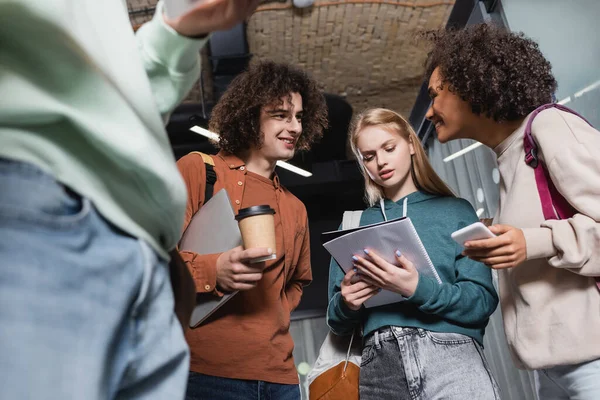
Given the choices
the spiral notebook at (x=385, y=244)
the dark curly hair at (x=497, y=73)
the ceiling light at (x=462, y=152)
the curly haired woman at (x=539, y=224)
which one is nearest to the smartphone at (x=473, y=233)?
the curly haired woman at (x=539, y=224)

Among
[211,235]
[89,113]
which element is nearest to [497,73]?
[211,235]

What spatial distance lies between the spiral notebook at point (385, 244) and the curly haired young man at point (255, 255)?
0.23m

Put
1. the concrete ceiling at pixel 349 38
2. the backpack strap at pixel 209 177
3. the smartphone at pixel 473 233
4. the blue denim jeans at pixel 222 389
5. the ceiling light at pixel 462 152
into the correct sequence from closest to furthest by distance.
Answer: the smartphone at pixel 473 233 < the blue denim jeans at pixel 222 389 < the backpack strap at pixel 209 177 < the ceiling light at pixel 462 152 < the concrete ceiling at pixel 349 38

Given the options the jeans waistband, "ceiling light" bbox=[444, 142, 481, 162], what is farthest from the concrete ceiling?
the jeans waistband

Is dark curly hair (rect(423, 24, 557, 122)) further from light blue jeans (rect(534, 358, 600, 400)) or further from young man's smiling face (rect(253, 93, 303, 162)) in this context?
light blue jeans (rect(534, 358, 600, 400))

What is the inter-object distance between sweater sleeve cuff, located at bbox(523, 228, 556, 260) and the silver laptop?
0.76m

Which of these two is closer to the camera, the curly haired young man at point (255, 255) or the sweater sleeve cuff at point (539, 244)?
the sweater sleeve cuff at point (539, 244)

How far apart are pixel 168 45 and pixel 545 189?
1.14 metres

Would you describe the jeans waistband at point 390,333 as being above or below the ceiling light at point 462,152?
above

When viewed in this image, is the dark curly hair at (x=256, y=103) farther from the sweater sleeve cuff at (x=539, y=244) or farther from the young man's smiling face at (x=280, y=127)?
the sweater sleeve cuff at (x=539, y=244)

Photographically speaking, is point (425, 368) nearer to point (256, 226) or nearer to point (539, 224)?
point (539, 224)

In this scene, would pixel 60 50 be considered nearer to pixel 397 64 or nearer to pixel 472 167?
pixel 472 167

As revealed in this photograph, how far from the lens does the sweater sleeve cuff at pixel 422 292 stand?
165 cm

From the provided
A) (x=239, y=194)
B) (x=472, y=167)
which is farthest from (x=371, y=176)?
(x=472, y=167)
